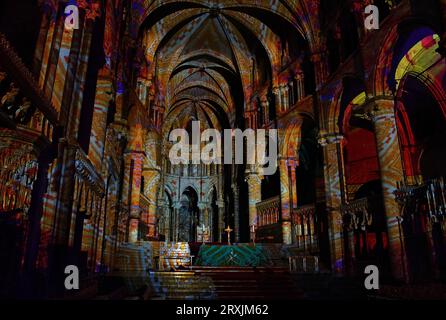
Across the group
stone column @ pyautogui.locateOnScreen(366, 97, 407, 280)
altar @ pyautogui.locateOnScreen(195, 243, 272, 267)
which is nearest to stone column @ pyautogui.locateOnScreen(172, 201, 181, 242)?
altar @ pyautogui.locateOnScreen(195, 243, 272, 267)

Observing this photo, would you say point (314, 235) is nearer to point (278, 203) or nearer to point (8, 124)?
point (278, 203)

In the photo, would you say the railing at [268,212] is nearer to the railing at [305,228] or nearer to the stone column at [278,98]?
the railing at [305,228]

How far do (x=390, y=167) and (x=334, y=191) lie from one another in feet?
10.7

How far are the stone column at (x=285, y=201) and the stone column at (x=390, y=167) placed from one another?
6207mm

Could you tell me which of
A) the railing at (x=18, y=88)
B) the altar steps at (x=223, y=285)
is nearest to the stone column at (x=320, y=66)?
the altar steps at (x=223, y=285)

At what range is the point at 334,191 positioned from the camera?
12.8m

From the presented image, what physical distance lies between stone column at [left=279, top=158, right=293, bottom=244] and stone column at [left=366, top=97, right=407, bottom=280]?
621cm

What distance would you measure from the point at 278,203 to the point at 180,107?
14396 millimetres

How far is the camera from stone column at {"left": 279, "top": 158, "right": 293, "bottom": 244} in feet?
49.8

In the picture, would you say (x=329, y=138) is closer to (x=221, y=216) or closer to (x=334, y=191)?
(x=334, y=191)

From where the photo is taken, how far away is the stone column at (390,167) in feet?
29.3
